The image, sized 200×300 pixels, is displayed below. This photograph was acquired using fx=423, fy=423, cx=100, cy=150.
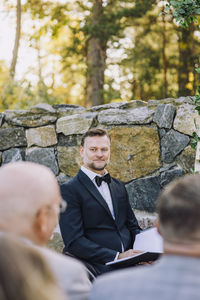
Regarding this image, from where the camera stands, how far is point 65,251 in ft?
9.16

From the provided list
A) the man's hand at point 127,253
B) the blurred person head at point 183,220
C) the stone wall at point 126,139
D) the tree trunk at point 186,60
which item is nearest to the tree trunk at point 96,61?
the tree trunk at point 186,60

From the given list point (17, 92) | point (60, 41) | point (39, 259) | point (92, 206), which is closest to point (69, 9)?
point (17, 92)

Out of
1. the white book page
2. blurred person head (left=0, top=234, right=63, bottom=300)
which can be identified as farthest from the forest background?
blurred person head (left=0, top=234, right=63, bottom=300)

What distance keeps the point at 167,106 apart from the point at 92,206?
1404 mm

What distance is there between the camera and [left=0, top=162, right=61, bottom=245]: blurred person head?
1.21 meters

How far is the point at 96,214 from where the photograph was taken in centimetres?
285

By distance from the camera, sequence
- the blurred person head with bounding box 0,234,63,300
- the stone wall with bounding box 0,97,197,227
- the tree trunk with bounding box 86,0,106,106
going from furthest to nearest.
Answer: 1. the tree trunk with bounding box 86,0,106,106
2. the stone wall with bounding box 0,97,197,227
3. the blurred person head with bounding box 0,234,63,300

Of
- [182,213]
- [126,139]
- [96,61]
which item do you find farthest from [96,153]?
[96,61]

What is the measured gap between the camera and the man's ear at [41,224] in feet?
4.12

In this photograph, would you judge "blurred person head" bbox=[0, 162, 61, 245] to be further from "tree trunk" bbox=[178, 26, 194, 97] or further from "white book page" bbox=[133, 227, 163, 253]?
"tree trunk" bbox=[178, 26, 194, 97]

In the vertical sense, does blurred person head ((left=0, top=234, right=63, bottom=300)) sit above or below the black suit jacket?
above

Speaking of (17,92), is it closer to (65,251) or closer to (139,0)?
(139,0)

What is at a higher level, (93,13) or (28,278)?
(93,13)

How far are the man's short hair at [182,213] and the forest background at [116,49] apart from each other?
6285 millimetres
